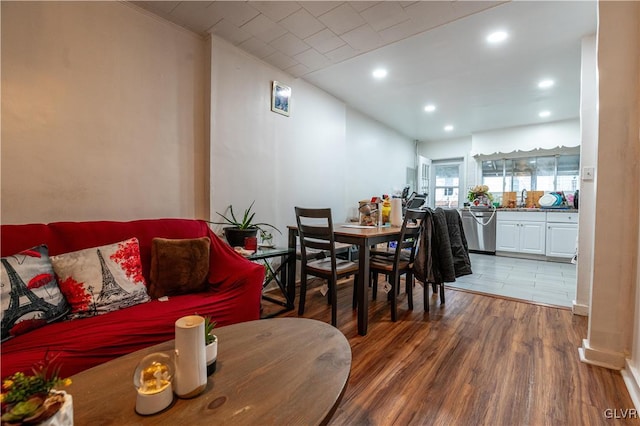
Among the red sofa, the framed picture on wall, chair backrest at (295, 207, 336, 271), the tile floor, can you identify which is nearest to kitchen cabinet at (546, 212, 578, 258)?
the tile floor

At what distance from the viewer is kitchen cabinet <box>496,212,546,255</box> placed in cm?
465

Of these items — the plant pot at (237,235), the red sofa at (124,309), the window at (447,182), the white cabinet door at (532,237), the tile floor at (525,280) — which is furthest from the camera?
the window at (447,182)

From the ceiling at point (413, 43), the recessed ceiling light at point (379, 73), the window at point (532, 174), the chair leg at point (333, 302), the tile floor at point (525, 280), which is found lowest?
the tile floor at point (525, 280)

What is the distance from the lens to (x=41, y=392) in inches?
20.5

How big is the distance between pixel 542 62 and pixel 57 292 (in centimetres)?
431

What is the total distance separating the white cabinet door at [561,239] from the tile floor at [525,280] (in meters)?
0.19

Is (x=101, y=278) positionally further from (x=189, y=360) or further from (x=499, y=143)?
(x=499, y=143)

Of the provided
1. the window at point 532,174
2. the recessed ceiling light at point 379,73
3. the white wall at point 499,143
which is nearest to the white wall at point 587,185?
the recessed ceiling light at point 379,73

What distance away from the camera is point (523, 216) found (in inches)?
190

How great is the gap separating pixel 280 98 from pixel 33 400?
9.79 feet

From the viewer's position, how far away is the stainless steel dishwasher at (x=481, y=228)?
5.11 m

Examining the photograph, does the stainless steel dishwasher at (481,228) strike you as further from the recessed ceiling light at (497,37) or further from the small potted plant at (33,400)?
the small potted plant at (33,400)

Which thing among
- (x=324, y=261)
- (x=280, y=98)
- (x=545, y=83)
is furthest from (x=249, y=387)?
(x=545, y=83)

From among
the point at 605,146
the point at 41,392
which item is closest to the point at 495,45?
the point at 605,146
